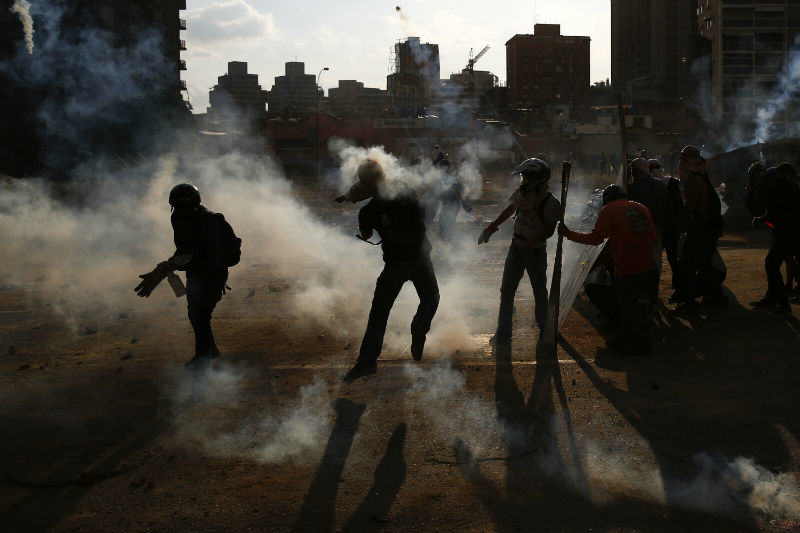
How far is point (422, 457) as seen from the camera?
4.11 meters

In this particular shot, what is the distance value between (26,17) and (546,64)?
4409 inches

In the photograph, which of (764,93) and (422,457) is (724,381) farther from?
(764,93)

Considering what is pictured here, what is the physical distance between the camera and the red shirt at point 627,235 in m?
5.83

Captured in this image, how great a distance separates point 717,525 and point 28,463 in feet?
12.3

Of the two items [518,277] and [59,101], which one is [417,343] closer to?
[518,277]

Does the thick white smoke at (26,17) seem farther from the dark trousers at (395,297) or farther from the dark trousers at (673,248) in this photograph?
the dark trousers at (395,297)

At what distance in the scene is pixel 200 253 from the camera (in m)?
5.66

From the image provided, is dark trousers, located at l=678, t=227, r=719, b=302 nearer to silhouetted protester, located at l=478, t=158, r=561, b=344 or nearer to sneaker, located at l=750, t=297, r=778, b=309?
sneaker, located at l=750, t=297, r=778, b=309

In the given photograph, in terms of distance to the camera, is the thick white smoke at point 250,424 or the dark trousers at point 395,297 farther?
the dark trousers at point 395,297

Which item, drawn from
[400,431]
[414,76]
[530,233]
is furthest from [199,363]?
[414,76]

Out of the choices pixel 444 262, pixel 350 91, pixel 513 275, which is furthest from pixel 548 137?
pixel 350 91

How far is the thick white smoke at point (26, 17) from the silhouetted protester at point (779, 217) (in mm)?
34800

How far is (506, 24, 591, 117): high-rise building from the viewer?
431 ft

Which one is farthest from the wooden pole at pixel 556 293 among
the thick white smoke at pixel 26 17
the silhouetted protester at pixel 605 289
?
the thick white smoke at pixel 26 17
